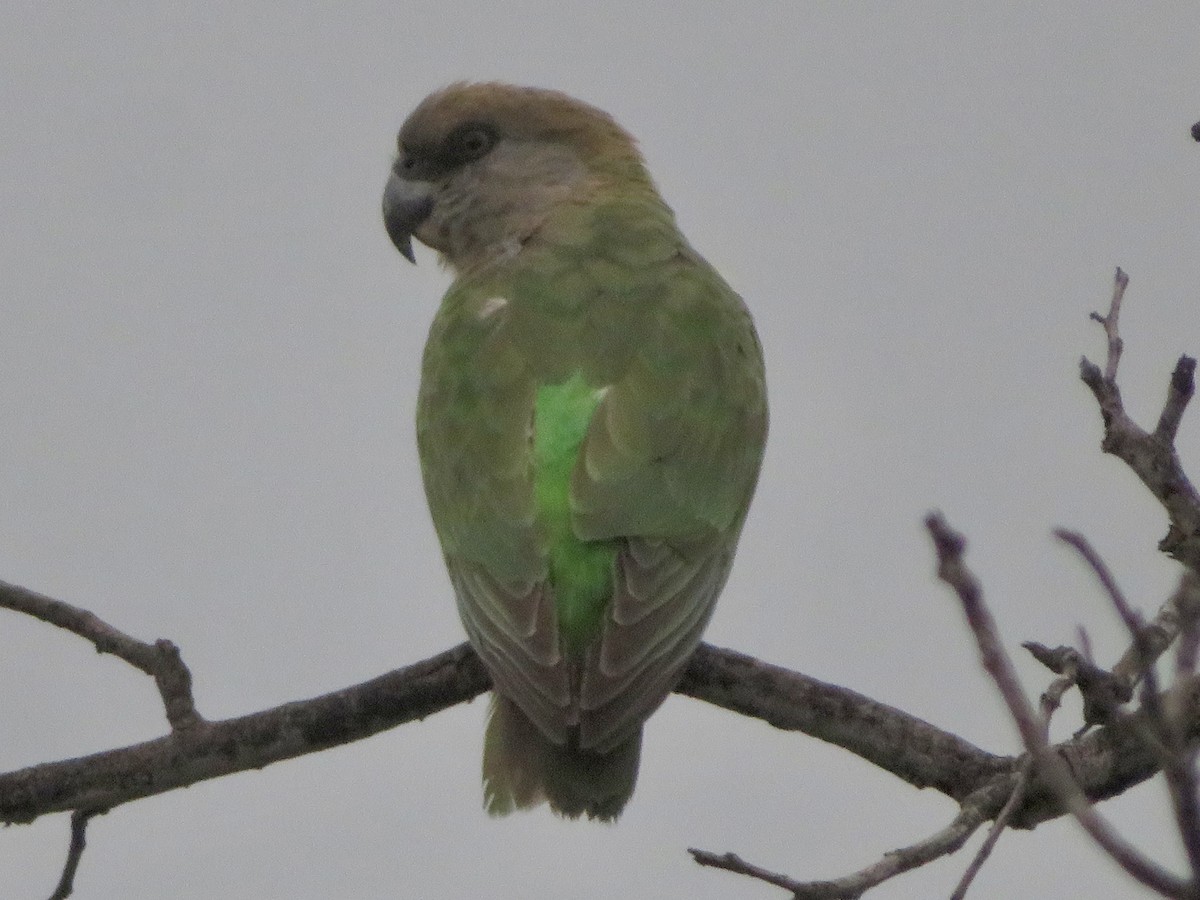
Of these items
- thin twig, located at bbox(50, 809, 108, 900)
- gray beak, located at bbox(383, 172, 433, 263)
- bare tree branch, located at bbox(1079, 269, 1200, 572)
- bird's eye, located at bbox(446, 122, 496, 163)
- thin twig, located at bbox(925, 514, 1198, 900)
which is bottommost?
thin twig, located at bbox(925, 514, 1198, 900)

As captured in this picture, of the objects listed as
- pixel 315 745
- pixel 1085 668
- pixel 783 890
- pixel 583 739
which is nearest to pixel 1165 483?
pixel 1085 668

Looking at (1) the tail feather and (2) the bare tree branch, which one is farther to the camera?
(1) the tail feather

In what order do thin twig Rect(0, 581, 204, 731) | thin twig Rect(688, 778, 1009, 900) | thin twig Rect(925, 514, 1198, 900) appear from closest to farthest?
thin twig Rect(925, 514, 1198, 900) < thin twig Rect(688, 778, 1009, 900) < thin twig Rect(0, 581, 204, 731)

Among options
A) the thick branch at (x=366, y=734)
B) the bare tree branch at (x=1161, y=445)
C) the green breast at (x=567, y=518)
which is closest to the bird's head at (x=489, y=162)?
the green breast at (x=567, y=518)

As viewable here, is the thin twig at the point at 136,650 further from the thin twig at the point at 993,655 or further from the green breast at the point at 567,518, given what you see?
the thin twig at the point at 993,655

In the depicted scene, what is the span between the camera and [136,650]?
5.58m

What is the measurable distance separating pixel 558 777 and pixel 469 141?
4004mm

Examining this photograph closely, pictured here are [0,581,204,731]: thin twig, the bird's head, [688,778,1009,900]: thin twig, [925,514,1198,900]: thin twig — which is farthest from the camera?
the bird's head

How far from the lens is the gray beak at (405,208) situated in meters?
8.66

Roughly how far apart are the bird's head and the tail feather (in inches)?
125

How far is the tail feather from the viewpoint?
5.60 metres

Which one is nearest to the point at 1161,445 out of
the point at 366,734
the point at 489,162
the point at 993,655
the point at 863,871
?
the point at 863,871

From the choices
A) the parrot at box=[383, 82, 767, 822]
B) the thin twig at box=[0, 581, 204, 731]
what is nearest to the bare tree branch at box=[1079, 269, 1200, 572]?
the parrot at box=[383, 82, 767, 822]

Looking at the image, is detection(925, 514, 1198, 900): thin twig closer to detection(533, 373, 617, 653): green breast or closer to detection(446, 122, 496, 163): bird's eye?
detection(533, 373, 617, 653): green breast
